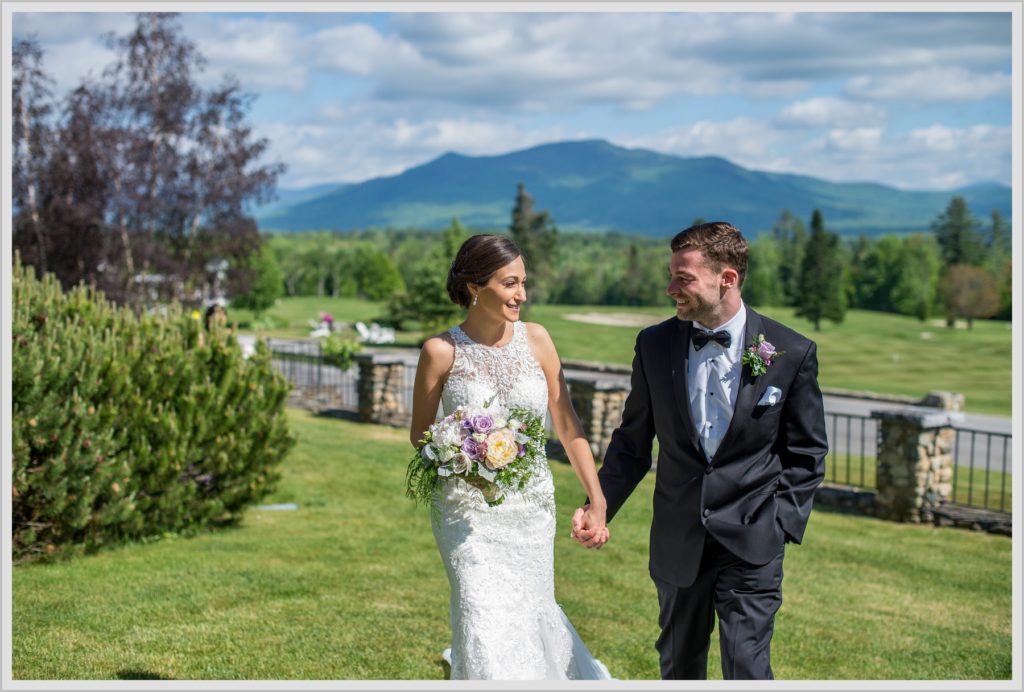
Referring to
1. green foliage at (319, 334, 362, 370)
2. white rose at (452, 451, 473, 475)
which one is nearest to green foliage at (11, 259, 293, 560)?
white rose at (452, 451, 473, 475)

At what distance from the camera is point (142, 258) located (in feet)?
101

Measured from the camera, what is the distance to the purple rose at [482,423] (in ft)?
17.8

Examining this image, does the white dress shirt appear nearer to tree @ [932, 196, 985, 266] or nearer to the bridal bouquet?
the bridal bouquet

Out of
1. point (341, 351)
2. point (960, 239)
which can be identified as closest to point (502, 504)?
point (341, 351)

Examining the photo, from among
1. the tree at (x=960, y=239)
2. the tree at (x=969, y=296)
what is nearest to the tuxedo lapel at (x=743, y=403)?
the tree at (x=969, y=296)

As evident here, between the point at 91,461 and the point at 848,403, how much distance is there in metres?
23.2

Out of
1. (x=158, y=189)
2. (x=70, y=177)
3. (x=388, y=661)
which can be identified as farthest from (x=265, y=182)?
(x=388, y=661)

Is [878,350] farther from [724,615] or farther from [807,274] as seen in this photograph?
[724,615]

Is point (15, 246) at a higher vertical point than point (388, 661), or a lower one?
higher

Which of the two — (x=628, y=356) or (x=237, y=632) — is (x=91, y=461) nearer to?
(x=237, y=632)

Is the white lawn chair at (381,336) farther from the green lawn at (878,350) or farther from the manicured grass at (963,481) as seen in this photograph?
the manicured grass at (963,481)

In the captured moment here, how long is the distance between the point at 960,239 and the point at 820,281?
30817 mm

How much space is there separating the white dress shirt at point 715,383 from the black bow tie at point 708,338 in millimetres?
18

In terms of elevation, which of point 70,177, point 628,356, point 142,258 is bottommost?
point 628,356
